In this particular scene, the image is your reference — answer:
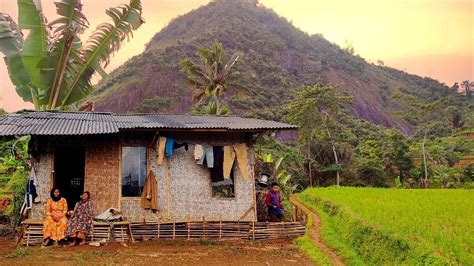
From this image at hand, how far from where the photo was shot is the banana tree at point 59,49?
11.1 metres

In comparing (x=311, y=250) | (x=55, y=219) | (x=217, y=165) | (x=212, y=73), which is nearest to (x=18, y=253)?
(x=55, y=219)

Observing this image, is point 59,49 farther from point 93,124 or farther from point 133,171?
point 133,171

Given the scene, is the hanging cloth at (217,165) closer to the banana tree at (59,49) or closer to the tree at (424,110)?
the banana tree at (59,49)

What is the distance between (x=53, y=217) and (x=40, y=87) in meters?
3.93

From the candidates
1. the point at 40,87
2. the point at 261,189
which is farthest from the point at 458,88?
the point at 40,87

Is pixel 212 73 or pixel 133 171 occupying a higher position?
pixel 212 73

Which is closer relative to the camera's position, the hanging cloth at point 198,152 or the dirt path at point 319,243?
the dirt path at point 319,243

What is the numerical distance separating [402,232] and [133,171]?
20.2 feet

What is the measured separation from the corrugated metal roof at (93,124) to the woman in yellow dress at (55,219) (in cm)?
141

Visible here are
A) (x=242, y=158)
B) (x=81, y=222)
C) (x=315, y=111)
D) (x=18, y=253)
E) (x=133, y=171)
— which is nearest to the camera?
(x=18, y=253)

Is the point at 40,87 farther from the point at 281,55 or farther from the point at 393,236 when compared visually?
the point at 281,55

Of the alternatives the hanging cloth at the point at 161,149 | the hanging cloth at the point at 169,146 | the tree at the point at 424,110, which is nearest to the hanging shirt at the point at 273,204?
the hanging cloth at the point at 169,146

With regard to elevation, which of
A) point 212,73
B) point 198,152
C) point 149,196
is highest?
point 212,73

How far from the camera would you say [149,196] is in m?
10.6
